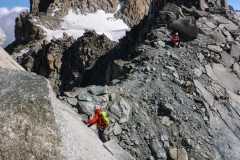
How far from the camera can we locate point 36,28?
6209cm

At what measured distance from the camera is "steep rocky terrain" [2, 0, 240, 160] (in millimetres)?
10602

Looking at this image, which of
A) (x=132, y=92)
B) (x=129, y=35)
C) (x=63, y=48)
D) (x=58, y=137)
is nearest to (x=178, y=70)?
(x=132, y=92)

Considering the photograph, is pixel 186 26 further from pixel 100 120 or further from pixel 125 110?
pixel 100 120

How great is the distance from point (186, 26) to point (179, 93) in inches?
261

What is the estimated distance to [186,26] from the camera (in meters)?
17.5

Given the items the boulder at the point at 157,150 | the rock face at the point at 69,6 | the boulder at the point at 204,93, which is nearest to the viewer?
the boulder at the point at 157,150

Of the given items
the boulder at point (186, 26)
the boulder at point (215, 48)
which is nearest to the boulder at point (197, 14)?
the boulder at point (186, 26)

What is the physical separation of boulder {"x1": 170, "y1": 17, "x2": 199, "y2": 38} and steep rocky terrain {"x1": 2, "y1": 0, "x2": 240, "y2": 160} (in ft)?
0.21

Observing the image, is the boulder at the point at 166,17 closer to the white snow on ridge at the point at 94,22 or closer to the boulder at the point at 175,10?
the boulder at the point at 175,10

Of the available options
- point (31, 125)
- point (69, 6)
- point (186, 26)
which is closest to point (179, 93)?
point (186, 26)

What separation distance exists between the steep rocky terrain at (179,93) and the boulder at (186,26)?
63 millimetres

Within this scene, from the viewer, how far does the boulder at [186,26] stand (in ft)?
56.3

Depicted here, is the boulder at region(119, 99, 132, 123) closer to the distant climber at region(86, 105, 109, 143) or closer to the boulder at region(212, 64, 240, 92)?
the distant climber at region(86, 105, 109, 143)

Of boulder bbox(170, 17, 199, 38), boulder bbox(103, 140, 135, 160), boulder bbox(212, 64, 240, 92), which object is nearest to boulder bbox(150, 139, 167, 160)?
boulder bbox(103, 140, 135, 160)
